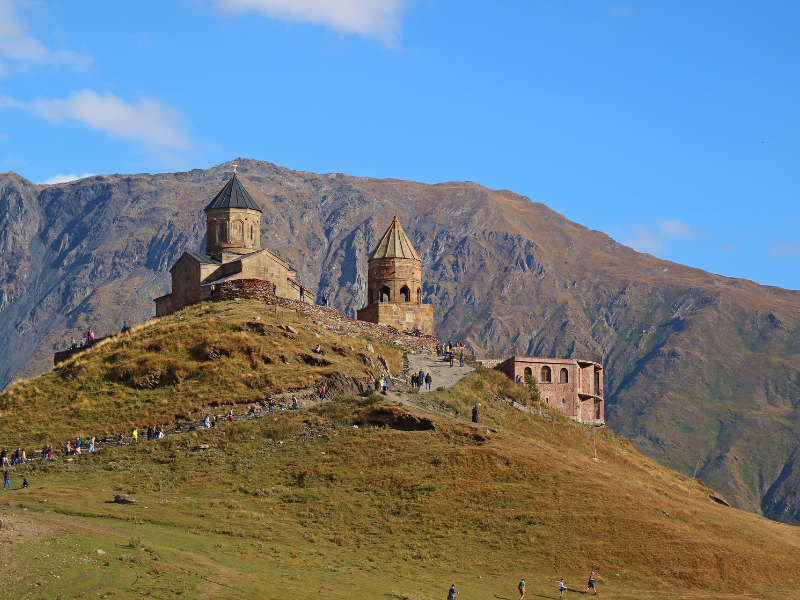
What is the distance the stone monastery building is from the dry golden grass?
8.43m

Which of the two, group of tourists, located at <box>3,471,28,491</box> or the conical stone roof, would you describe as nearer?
group of tourists, located at <box>3,471,28,491</box>

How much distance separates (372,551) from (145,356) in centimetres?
2225

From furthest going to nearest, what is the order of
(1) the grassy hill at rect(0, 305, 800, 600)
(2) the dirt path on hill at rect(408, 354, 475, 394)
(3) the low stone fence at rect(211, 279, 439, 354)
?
(3) the low stone fence at rect(211, 279, 439, 354), (2) the dirt path on hill at rect(408, 354, 475, 394), (1) the grassy hill at rect(0, 305, 800, 600)

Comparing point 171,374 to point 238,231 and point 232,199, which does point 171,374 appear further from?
point 232,199

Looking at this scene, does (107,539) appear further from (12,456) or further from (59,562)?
(12,456)

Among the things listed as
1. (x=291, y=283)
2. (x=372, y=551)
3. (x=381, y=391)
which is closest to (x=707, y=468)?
(x=291, y=283)

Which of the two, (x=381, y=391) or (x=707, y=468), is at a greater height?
(x=381, y=391)

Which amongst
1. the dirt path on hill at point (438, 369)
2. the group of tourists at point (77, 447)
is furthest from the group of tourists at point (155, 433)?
the dirt path on hill at point (438, 369)

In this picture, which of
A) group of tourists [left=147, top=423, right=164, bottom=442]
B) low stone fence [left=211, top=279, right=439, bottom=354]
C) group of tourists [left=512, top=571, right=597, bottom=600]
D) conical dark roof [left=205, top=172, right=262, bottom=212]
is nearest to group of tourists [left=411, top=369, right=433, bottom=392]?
low stone fence [left=211, top=279, right=439, bottom=354]

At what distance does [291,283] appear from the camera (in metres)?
69.9

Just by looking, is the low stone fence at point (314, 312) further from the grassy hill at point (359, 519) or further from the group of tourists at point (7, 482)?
the group of tourists at point (7, 482)

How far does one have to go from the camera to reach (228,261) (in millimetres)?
69812

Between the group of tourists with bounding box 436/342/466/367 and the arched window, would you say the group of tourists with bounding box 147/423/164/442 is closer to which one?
the group of tourists with bounding box 436/342/466/367

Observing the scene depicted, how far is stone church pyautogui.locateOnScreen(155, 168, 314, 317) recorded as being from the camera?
224ft
